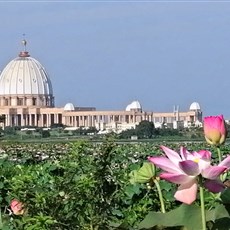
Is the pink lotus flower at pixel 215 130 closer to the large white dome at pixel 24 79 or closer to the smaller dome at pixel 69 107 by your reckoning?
the smaller dome at pixel 69 107

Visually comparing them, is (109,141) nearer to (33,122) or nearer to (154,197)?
(154,197)

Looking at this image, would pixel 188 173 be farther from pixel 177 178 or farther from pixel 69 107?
pixel 69 107

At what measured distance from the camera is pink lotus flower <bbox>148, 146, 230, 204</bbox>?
238 cm

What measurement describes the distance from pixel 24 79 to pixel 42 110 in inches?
484

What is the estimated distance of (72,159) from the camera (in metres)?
3.72

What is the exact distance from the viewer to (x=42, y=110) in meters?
108

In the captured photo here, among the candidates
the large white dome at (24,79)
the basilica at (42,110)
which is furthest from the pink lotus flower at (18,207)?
the large white dome at (24,79)

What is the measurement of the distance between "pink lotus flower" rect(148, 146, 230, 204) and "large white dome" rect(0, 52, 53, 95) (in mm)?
115751

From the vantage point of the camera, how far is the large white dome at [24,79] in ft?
389

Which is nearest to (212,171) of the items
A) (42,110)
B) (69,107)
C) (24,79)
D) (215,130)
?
(215,130)

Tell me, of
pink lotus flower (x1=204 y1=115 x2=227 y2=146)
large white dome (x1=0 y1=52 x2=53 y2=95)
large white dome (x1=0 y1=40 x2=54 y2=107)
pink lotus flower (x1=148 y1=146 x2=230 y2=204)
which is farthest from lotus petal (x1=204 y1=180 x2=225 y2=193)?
large white dome (x1=0 y1=52 x2=53 y2=95)

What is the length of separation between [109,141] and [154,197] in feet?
5.83

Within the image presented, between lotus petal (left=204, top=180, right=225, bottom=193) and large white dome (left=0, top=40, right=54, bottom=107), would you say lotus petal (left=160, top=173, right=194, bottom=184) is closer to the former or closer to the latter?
lotus petal (left=204, top=180, right=225, bottom=193)

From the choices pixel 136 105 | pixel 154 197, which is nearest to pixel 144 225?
pixel 154 197
